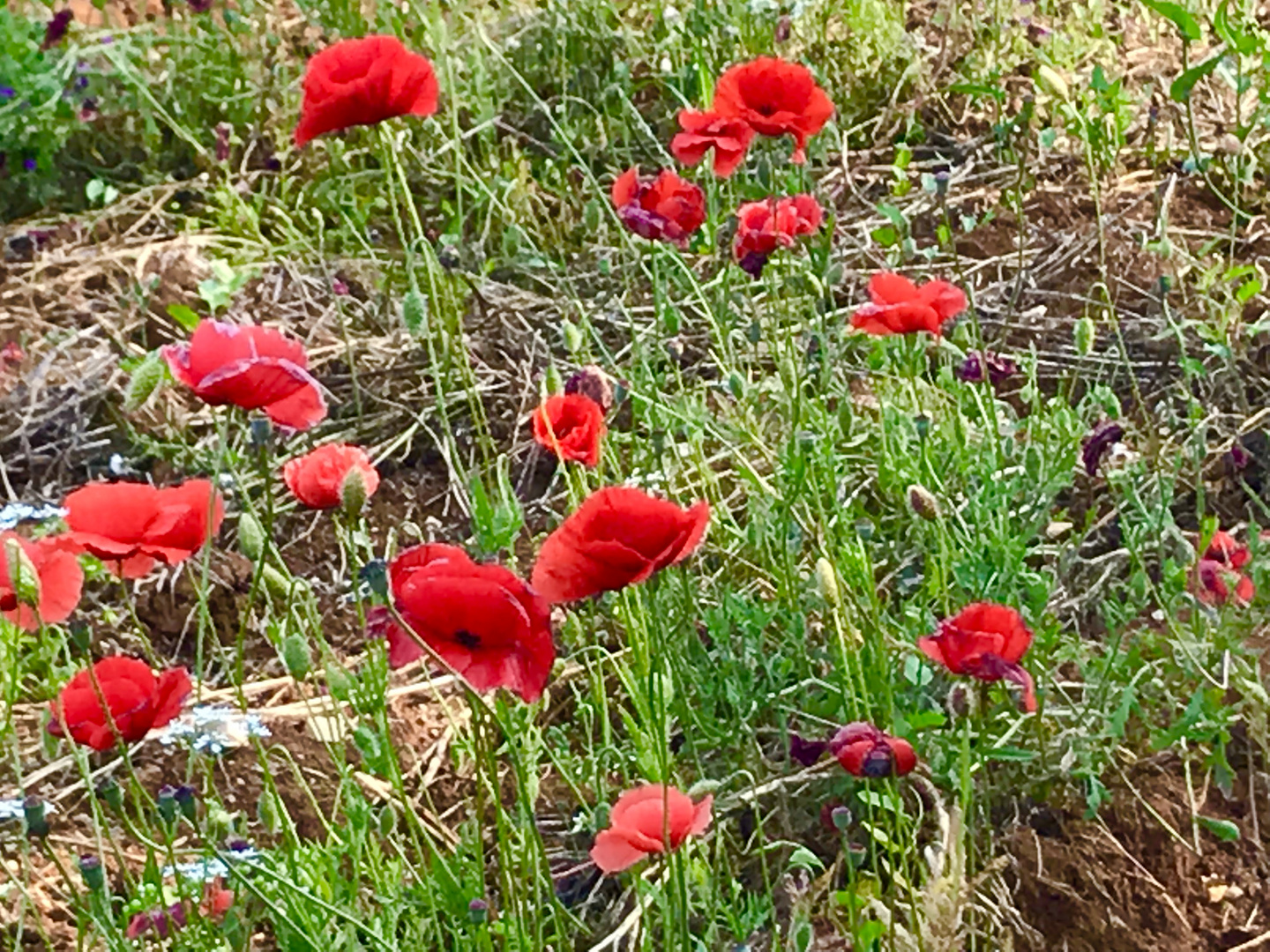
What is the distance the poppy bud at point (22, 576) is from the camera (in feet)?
3.57

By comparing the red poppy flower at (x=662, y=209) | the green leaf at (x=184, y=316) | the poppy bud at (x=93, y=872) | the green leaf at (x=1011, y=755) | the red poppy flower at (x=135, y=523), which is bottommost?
the green leaf at (x=184, y=316)

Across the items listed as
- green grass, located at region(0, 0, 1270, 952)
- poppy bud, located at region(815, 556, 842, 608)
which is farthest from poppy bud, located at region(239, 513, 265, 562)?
poppy bud, located at region(815, 556, 842, 608)

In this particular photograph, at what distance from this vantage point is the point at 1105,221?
2.55 metres

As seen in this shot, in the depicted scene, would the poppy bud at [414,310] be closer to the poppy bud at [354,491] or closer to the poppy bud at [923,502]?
the poppy bud at [354,491]

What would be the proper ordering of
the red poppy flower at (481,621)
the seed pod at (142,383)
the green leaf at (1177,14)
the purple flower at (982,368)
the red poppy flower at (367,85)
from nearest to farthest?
the red poppy flower at (481,621) → the red poppy flower at (367,85) → the seed pod at (142,383) → the purple flower at (982,368) → the green leaf at (1177,14)

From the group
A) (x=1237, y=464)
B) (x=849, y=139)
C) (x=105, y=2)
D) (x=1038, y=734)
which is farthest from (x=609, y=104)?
(x=1038, y=734)

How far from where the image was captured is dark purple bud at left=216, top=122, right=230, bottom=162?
307cm

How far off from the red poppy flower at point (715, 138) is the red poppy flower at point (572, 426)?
1.41 feet

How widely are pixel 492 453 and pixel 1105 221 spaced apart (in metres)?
1.11

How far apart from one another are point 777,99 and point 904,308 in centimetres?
32

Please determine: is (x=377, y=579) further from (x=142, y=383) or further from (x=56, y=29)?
(x=56, y=29)

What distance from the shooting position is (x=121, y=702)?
46.9 inches

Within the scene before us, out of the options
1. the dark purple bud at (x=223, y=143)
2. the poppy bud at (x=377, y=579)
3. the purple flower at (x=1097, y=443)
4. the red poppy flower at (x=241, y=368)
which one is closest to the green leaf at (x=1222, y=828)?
the purple flower at (x=1097, y=443)

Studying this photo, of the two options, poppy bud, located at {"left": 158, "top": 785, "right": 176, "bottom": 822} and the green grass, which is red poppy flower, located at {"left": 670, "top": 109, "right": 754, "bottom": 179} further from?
poppy bud, located at {"left": 158, "top": 785, "right": 176, "bottom": 822}
